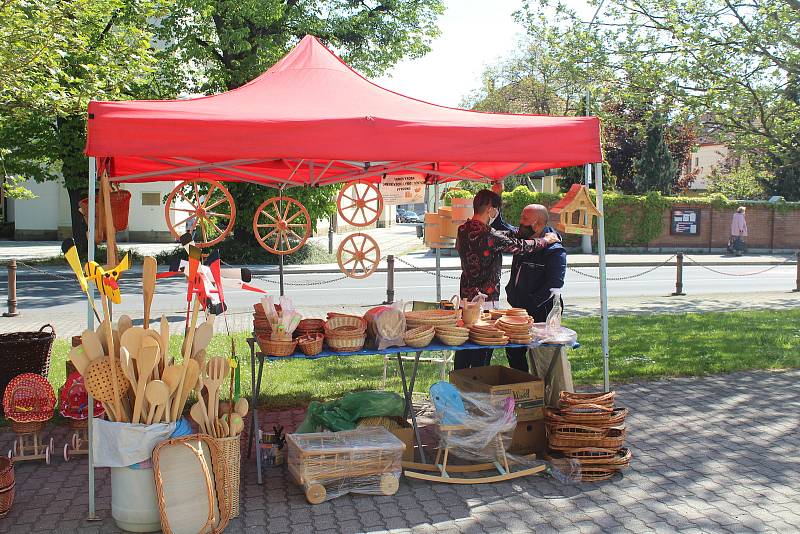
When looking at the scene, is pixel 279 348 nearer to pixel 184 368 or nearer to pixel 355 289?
pixel 184 368

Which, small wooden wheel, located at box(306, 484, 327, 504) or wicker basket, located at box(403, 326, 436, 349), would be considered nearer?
small wooden wheel, located at box(306, 484, 327, 504)

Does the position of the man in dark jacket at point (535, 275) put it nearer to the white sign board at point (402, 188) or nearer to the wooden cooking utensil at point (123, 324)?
the white sign board at point (402, 188)

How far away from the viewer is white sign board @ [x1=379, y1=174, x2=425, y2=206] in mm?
8133

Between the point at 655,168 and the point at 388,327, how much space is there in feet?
108

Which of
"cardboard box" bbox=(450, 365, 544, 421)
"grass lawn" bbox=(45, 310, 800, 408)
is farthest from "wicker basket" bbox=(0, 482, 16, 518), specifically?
"cardboard box" bbox=(450, 365, 544, 421)

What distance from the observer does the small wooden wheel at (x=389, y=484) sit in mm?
4743

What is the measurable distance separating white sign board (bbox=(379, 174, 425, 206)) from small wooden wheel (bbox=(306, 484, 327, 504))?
13.4 feet

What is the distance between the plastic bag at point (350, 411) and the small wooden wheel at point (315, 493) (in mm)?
672

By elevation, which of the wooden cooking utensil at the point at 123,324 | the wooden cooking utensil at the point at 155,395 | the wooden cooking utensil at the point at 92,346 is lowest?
the wooden cooking utensil at the point at 155,395

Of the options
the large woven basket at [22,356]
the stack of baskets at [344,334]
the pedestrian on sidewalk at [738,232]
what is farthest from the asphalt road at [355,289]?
the stack of baskets at [344,334]

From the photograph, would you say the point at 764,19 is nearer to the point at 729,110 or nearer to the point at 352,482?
the point at 729,110

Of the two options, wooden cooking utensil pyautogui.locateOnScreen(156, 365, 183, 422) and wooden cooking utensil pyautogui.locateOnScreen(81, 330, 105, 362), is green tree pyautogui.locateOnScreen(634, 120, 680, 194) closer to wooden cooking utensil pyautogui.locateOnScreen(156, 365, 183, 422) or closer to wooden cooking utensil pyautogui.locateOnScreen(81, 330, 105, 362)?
wooden cooking utensil pyautogui.locateOnScreen(156, 365, 183, 422)

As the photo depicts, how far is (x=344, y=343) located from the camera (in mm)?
5047

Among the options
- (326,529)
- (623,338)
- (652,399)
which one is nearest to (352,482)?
(326,529)
